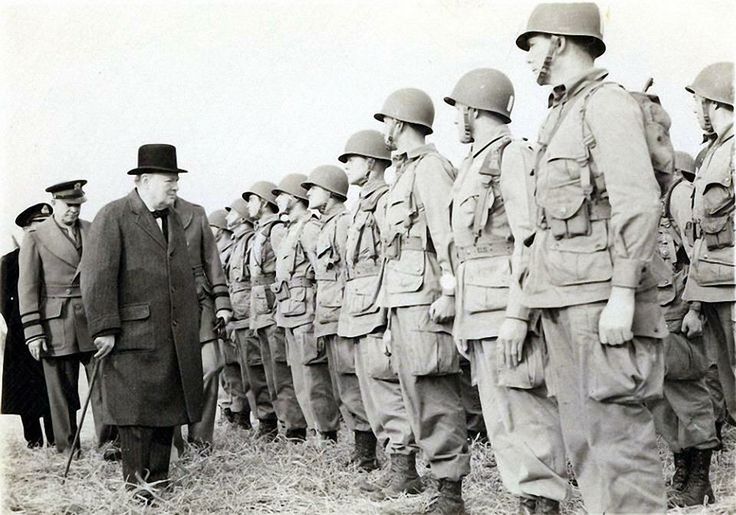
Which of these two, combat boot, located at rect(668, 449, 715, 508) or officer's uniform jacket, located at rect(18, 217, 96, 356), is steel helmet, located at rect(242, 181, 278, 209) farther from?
combat boot, located at rect(668, 449, 715, 508)

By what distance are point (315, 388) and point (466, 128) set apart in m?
3.98

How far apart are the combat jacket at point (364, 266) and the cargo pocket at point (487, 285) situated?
1.50 metres

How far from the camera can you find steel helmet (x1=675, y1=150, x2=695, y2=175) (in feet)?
23.5

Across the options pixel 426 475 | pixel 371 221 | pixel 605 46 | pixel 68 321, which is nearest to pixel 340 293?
pixel 371 221

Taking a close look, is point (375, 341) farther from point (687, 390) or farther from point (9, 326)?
point (9, 326)

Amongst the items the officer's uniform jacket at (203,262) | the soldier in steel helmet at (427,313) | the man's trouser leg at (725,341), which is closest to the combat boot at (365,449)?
the officer's uniform jacket at (203,262)

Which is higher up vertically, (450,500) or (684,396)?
(684,396)

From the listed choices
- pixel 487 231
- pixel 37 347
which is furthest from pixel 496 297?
pixel 37 347

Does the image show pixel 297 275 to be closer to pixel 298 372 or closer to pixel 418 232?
pixel 298 372

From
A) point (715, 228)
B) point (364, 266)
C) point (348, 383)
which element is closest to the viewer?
point (715, 228)

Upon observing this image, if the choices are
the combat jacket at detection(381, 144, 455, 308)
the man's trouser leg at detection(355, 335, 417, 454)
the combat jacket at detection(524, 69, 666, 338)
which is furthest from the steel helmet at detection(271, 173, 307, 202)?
the combat jacket at detection(524, 69, 666, 338)

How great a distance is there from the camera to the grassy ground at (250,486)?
5.48m

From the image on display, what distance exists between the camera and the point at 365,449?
23.7ft

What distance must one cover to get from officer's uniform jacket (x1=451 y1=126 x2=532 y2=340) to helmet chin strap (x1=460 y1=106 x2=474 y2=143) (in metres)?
0.27
